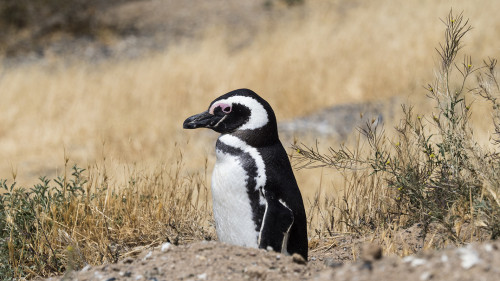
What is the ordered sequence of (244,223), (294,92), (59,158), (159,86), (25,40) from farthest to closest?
(25,40) → (159,86) → (294,92) → (59,158) → (244,223)

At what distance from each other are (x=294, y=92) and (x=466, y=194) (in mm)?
10821

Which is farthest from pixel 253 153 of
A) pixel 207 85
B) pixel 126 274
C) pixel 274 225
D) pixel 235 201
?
pixel 207 85

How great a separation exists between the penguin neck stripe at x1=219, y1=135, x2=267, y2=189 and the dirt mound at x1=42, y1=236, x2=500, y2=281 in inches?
23.6

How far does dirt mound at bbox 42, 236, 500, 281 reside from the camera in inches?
112

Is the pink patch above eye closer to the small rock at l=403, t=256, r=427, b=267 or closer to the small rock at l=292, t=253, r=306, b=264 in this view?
the small rock at l=292, t=253, r=306, b=264

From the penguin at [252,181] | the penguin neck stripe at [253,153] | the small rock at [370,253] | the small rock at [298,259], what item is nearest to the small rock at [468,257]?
the small rock at [370,253]

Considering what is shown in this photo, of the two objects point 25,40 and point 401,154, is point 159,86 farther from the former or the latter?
A: point 401,154

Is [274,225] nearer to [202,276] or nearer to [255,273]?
[255,273]

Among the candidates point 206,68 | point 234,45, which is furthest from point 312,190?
point 234,45

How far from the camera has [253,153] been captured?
14.2ft

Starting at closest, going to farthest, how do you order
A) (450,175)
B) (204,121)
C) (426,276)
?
1. (426,276)
2. (204,121)
3. (450,175)

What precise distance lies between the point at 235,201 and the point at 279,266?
78 centimetres

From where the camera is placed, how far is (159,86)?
16.1m

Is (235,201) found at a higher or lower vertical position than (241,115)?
lower
